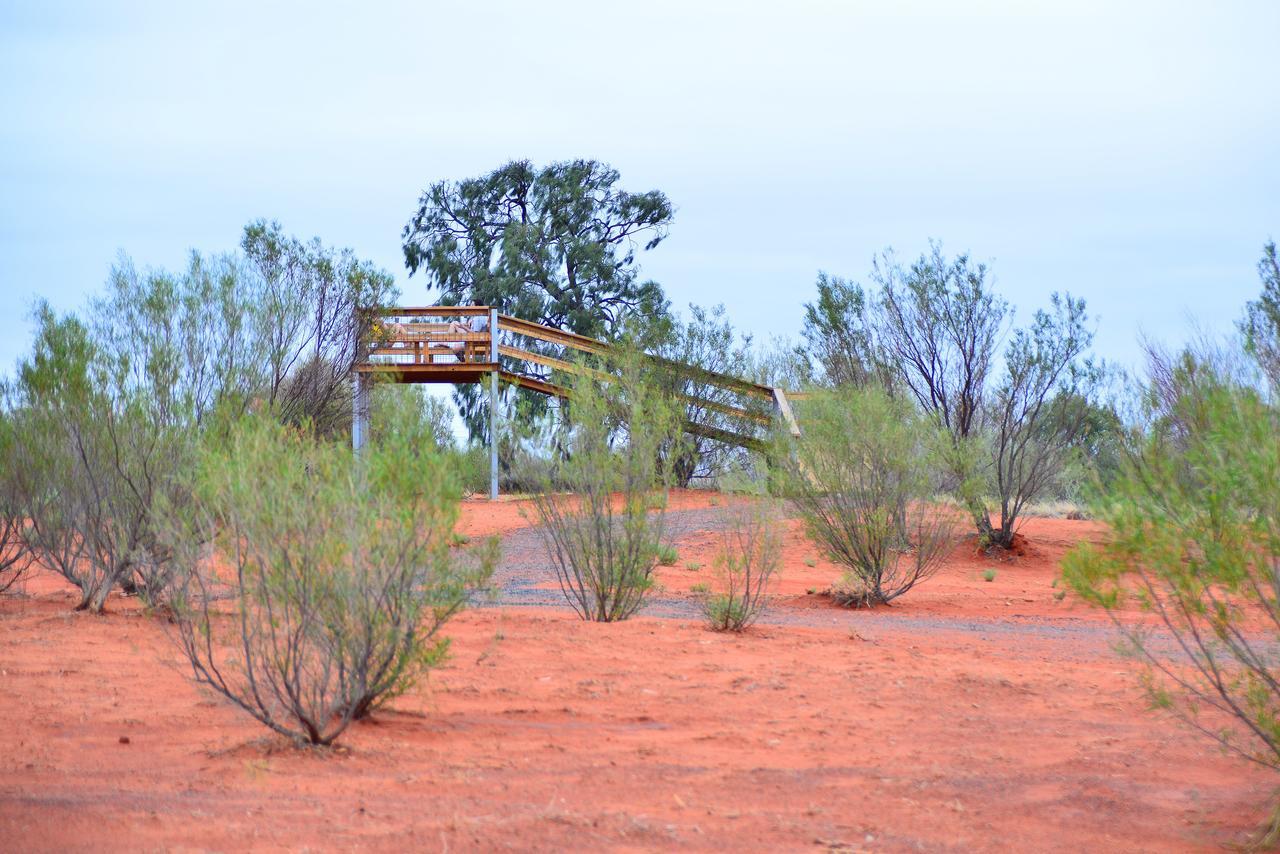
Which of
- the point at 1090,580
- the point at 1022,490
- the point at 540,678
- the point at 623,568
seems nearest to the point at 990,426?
the point at 1022,490

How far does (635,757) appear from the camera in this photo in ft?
20.7

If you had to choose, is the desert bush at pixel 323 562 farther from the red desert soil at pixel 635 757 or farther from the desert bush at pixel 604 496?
the desert bush at pixel 604 496

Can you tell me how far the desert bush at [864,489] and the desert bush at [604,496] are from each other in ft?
10.7

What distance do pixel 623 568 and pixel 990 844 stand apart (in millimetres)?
6748

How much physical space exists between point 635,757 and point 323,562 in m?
1.94

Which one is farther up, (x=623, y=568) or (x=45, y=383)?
(x=45, y=383)

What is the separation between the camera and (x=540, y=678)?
27.8 ft

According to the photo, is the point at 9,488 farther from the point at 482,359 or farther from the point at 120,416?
the point at 482,359

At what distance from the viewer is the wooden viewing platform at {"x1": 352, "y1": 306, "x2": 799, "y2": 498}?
80.0 ft

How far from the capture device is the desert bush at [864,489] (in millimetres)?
14453

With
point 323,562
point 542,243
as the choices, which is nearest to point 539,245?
point 542,243

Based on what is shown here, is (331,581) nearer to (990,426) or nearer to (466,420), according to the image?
(990,426)

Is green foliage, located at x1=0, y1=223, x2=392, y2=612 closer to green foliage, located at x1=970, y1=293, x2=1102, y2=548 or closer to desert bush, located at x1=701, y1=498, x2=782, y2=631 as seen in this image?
desert bush, located at x1=701, y1=498, x2=782, y2=631

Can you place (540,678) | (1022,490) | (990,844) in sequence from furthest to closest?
(1022,490)
(540,678)
(990,844)
